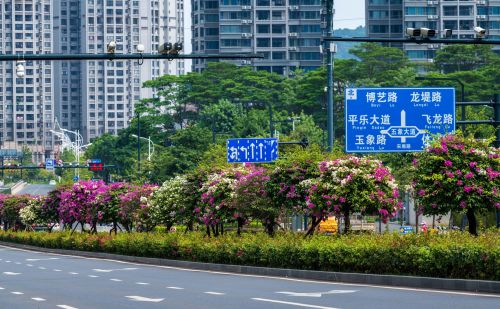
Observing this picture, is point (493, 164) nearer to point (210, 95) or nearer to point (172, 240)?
point (172, 240)

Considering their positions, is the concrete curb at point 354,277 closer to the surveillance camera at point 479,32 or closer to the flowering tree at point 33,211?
the surveillance camera at point 479,32

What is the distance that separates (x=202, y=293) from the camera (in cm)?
2748

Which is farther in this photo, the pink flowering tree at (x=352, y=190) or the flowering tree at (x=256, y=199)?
the flowering tree at (x=256, y=199)

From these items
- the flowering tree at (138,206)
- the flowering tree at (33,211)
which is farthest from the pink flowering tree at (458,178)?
the flowering tree at (33,211)

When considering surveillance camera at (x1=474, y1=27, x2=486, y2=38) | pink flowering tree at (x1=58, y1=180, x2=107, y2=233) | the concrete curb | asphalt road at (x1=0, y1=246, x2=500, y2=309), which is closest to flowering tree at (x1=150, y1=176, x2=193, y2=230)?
the concrete curb

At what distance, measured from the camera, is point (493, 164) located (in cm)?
3512

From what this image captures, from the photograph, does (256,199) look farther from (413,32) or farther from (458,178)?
(413,32)

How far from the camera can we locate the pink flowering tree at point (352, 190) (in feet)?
126

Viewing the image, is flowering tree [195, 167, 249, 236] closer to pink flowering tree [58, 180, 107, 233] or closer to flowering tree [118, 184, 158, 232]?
flowering tree [118, 184, 158, 232]

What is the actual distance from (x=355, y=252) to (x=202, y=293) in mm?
5749

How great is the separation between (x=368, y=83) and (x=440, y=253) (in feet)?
348

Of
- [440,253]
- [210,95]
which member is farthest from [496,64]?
[440,253]

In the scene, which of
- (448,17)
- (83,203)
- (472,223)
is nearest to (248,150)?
(83,203)

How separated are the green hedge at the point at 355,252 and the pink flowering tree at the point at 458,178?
1667mm
